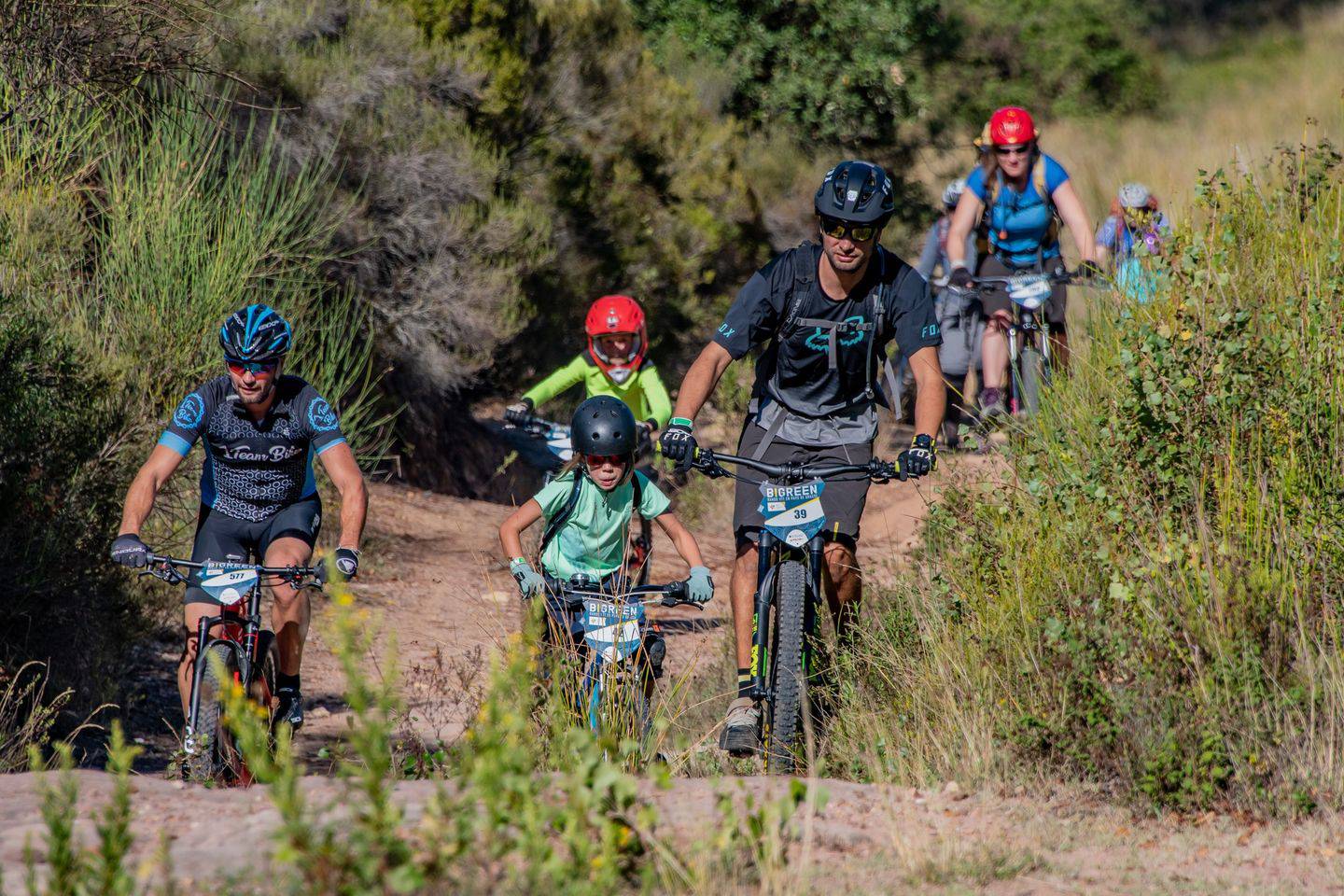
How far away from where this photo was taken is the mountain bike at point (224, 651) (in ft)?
19.5

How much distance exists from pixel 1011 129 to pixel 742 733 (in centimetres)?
515

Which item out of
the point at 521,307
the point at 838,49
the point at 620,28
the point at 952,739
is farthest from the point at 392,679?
the point at 838,49

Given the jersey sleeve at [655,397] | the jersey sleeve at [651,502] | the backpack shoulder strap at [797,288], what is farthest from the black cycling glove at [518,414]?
the backpack shoulder strap at [797,288]

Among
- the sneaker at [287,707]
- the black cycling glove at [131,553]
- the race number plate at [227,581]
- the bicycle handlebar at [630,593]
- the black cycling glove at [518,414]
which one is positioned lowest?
the sneaker at [287,707]

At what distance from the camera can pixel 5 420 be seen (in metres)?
7.68

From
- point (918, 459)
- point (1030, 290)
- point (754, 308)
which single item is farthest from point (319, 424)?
point (1030, 290)

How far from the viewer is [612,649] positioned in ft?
19.2

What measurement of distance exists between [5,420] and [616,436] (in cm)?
339

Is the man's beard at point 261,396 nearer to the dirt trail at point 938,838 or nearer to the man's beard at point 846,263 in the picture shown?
the dirt trail at point 938,838

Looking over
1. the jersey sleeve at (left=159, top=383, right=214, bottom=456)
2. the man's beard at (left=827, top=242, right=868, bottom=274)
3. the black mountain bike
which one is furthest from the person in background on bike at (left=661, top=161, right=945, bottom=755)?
the black mountain bike

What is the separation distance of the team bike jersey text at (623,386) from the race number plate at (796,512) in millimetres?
2924

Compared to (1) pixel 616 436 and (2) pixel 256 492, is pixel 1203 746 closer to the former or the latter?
(1) pixel 616 436

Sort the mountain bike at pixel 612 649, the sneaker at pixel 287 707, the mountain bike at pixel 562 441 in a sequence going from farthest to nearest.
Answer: the mountain bike at pixel 562 441 < the sneaker at pixel 287 707 < the mountain bike at pixel 612 649

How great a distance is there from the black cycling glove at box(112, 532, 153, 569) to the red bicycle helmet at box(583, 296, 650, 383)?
11.5 feet
